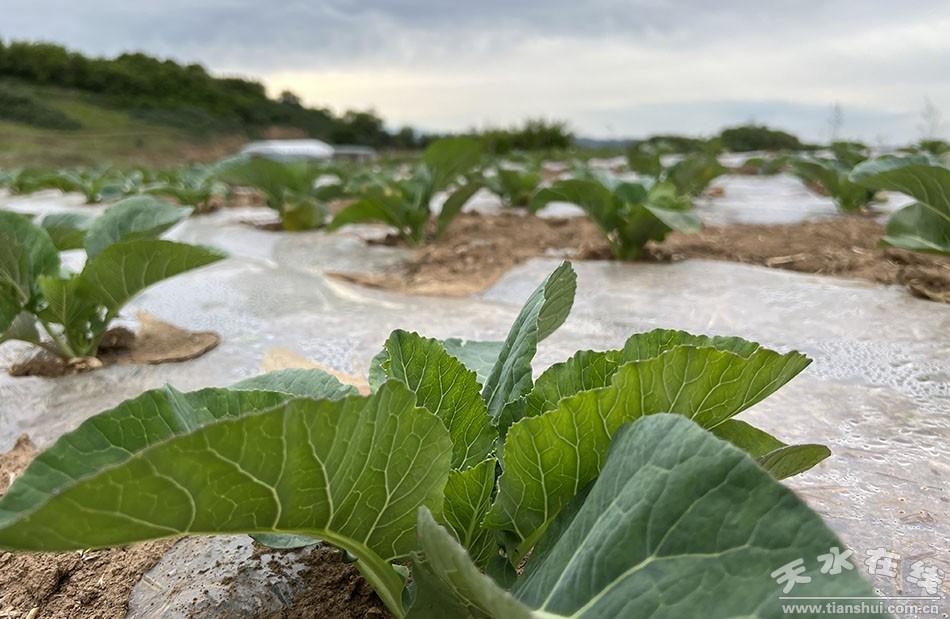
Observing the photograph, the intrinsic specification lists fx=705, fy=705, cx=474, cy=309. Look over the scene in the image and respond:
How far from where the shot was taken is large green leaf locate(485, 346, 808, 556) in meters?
0.65

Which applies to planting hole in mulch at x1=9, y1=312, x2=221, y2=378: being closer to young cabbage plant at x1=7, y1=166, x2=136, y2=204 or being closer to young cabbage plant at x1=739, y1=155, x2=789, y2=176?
young cabbage plant at x1=7, y1=166, x2=136, y2=204

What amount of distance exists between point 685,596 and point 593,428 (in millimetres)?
184

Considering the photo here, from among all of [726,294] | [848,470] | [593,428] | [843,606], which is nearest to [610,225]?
[726,294]

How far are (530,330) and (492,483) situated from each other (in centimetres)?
18

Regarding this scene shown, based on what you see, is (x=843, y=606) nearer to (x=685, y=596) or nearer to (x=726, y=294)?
(x=685, y=596)

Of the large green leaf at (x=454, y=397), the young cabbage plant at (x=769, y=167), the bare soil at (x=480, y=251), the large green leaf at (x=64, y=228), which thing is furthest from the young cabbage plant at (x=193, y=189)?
the young cabbage plant at (x=769, y=167)

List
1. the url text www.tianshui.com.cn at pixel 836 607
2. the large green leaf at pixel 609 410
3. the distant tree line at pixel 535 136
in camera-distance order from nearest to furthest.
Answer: the url text www.tianshui.com.cn at pixel 836 607 → the large green leaf at pixel 609 410 → the distant tree line at pixel 535 136

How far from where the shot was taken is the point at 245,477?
570 mm

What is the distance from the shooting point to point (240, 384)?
0.98 meters

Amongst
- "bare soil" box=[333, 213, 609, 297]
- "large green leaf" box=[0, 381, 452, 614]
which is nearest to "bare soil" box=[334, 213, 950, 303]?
"bare soil" box=[333, 213, 609, 297]

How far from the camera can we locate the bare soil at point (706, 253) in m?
2.54

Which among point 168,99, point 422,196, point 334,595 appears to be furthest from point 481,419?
point 168,99

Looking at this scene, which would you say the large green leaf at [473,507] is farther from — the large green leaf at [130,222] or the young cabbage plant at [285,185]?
the young cabbage plant at [285,185]

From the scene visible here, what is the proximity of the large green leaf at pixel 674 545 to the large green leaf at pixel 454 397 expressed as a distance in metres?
0.22
